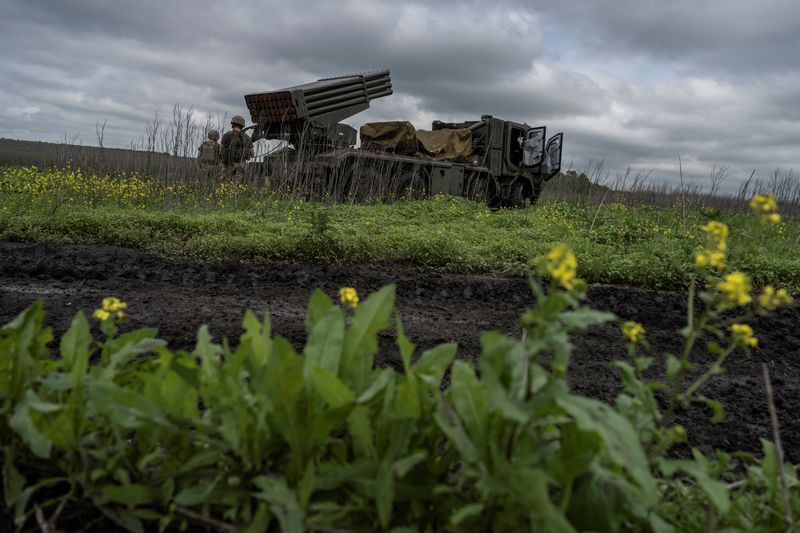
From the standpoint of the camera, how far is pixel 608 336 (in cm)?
427

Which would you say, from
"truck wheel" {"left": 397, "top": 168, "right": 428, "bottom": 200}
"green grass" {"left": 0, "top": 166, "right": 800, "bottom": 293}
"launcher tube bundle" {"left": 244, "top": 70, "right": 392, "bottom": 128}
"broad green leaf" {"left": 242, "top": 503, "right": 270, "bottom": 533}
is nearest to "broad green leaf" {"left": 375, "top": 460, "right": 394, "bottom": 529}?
"broad green leaf" {"left": 242, "top": 503, "right": 270, "bottom": 533}

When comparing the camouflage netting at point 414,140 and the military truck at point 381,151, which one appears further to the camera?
the camouflage netting at point 414,140

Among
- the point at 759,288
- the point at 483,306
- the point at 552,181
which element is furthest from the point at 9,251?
the point at 552,181

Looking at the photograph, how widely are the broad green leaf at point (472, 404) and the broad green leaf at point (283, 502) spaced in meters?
0.33

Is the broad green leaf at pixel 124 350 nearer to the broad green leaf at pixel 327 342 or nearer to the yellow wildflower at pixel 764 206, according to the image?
the broad green leaf at pixel 327 342

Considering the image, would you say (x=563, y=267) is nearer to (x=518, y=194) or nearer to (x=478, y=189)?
(x=478, y=189)

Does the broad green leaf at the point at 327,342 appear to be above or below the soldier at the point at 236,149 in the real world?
below

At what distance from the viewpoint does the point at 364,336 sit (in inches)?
49.8

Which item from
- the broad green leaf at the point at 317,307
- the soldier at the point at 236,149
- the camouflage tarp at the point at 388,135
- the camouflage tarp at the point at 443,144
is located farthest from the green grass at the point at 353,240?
the camouflage tarp at the point at 443,144

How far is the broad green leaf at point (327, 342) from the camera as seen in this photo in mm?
1237

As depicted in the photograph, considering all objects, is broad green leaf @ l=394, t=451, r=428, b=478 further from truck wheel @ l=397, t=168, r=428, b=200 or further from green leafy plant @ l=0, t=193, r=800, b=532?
truck wheel @ l=397, t=168, r=428, b=200

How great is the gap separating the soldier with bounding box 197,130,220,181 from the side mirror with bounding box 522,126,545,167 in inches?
392

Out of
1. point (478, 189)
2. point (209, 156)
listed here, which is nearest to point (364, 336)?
point (209, 156)

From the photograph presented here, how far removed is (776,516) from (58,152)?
552 inches
